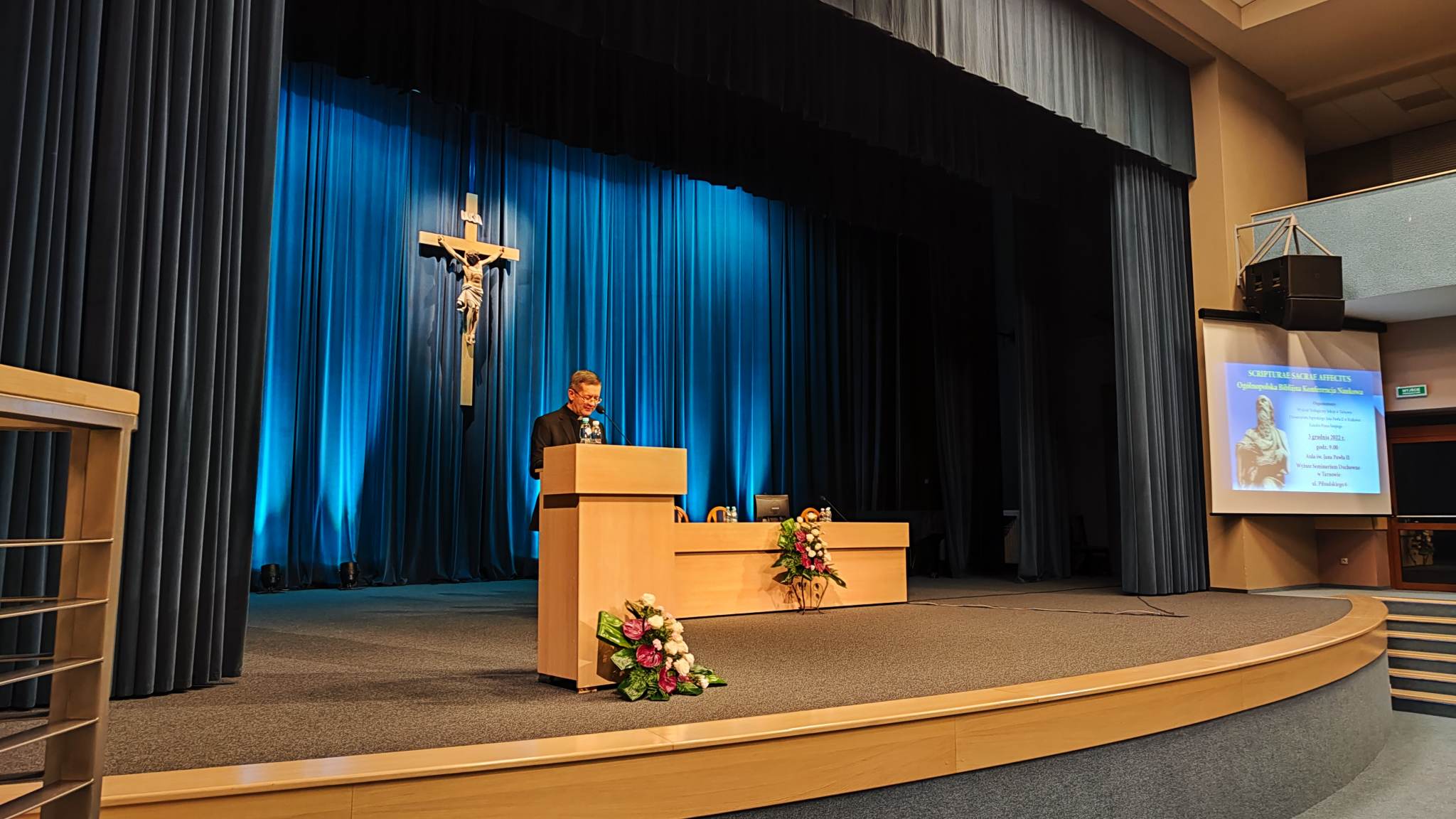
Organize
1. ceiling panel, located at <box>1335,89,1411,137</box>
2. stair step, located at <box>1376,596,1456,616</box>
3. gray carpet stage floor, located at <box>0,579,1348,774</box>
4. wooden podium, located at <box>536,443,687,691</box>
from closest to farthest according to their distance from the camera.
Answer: gray carpet stage floor, located at <box>0,579,1348,774</box> < wooden podium, located at <box>536,443,687,691</box> < stair step, located at <box>1376,596,1456,616</box> < ceiling panel, located at <box>1335,89,1411,137</box>

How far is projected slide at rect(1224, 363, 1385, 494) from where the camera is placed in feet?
21.0

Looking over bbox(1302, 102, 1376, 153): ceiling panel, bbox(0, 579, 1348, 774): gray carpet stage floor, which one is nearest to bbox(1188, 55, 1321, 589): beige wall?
Answer: bbox(0, 579, 1348, 774): gray carpet stage floor

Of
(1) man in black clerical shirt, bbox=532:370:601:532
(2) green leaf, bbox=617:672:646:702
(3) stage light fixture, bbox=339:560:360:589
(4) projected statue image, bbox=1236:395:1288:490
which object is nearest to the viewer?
(2) green leaf, bbox=617:672:646:702

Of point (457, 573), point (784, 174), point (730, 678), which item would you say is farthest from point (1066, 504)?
point (730, 678)

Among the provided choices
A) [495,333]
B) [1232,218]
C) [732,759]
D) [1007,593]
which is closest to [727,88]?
[495,333]

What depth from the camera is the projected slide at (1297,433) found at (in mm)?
6395

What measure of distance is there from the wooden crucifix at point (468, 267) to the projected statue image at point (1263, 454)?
5494 mm

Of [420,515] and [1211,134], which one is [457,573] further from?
[1211,134]

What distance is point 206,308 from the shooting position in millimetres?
2742

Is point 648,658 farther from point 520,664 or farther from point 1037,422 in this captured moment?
Result: point 1037,422

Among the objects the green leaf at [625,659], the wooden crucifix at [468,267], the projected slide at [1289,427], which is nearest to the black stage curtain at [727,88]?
the wooden crucifix at [468,267]

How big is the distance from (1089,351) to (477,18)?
6210 mm

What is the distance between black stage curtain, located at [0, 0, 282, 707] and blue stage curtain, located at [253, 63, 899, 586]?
11.1 ft

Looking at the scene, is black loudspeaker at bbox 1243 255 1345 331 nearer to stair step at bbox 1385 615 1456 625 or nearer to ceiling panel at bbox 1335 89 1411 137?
stair step at bbox 1385 615 1456 625
